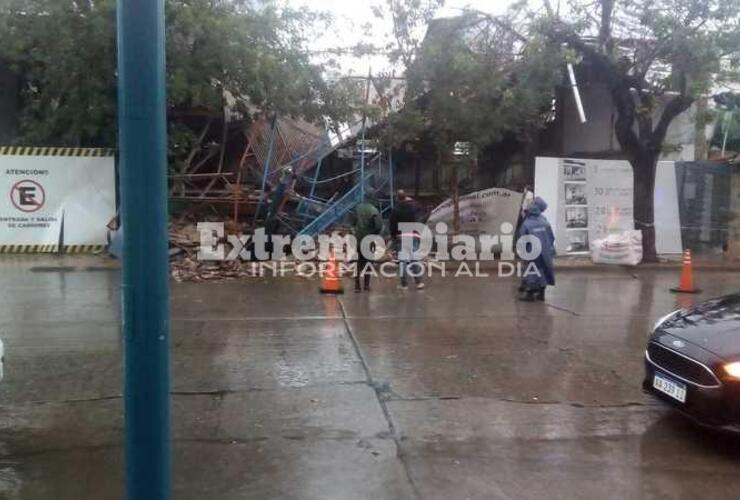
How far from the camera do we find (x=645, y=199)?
15.0m

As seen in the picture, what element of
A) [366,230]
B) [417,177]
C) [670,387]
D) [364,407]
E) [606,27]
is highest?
[606,27]

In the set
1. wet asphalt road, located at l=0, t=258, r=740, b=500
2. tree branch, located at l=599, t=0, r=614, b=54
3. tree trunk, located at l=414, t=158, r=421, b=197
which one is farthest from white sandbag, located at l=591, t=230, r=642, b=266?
tree trunk, located at l=414, t=158, r=421, b=197

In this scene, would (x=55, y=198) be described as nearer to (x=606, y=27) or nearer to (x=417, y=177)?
(x=417, y=177)

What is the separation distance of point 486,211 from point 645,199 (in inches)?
131

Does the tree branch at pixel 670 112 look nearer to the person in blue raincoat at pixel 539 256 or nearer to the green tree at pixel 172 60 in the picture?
the person in blue raincoat at pixel 539 256

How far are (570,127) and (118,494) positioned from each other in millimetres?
18628

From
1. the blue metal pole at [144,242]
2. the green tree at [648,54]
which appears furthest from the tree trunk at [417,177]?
the blue metal pole at [144,242]

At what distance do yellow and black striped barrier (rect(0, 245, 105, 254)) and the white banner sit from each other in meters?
7.01

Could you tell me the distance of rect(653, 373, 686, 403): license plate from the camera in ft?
16.5

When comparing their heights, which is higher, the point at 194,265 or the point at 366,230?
the point at 366,230

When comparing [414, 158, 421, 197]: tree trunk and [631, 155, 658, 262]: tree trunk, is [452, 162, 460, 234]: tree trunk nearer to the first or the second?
[414, 158, 421, 197]: tree trunk

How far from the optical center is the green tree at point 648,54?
1264 cm

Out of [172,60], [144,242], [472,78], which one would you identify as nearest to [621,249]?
[472,78]

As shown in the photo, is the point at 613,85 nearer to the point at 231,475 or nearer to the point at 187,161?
the point at 187,161
